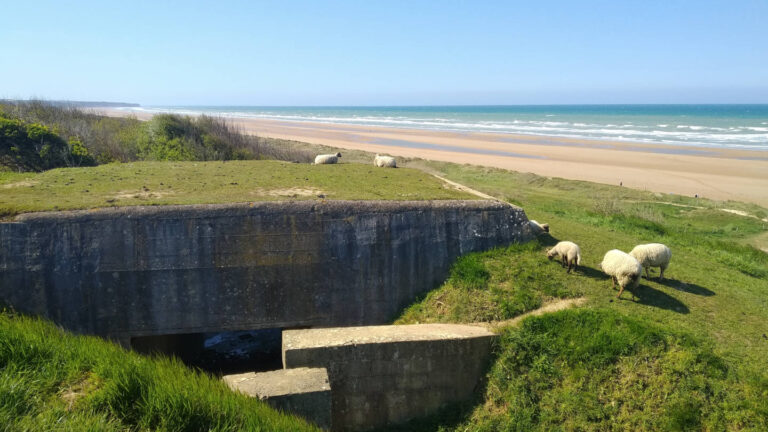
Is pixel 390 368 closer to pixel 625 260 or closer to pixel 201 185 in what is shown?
pixel 625 260

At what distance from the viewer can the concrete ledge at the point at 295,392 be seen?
698cm

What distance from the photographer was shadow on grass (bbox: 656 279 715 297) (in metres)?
10.4

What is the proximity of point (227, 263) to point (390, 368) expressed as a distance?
13.0 ft

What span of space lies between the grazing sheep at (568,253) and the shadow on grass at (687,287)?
1.98 meters

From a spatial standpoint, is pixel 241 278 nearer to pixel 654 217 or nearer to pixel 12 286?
pixel 12 286

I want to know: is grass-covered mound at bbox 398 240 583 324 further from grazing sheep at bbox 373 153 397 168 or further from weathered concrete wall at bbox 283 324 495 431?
grazing sheep at bbox 373 153 397 168

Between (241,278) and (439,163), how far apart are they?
25979 mm

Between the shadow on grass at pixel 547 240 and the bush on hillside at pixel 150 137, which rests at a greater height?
the bush on hillside at pixel 150 137

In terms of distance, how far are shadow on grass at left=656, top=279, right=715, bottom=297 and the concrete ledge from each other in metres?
7.78

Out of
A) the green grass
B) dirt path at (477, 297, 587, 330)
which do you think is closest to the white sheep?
dirt path at (477, 297, 587, 330)

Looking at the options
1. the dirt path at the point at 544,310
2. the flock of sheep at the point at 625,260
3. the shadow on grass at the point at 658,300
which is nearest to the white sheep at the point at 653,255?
the flock of sheep at the point at 625,260

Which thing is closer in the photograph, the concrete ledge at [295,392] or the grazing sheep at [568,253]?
the concrete ledge at [295,392]

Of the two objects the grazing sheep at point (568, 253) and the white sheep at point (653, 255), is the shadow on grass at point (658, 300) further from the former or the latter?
the grazing sheep at point (568, 253)

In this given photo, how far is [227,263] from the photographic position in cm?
978
